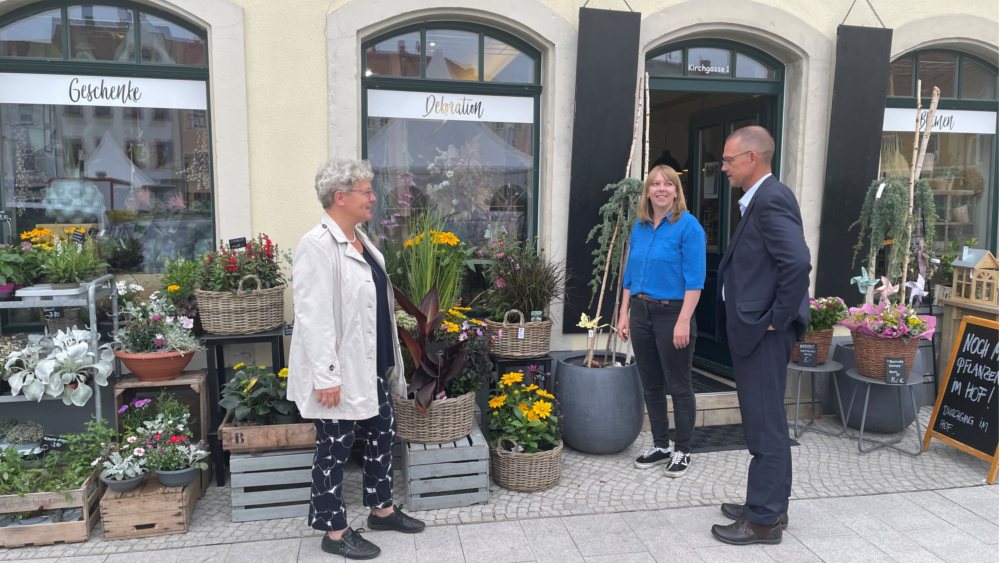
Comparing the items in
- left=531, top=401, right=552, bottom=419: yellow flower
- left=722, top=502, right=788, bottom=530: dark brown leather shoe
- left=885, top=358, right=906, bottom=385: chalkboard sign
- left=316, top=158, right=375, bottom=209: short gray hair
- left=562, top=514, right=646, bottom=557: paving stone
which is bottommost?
left=562, top=514, right=646, bottom=557: paving stone

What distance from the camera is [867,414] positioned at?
503 centimetres

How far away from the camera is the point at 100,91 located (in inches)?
178

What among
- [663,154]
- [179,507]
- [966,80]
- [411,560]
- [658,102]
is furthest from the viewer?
[658,102]

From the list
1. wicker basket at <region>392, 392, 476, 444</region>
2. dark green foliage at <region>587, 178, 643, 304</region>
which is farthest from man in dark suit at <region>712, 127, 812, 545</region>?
wicker basket at <region>392, 392, 476, 444</region>

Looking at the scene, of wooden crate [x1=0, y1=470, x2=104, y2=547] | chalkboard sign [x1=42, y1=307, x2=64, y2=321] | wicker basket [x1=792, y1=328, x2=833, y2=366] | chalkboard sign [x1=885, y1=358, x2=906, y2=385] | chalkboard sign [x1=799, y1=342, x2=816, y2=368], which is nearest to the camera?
wooden crate [x1=0, y1=470, x2=104, y2=547]

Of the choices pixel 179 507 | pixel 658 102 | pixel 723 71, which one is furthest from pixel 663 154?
pixel 179 507

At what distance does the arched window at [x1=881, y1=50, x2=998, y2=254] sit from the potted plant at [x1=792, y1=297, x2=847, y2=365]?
5.06ft

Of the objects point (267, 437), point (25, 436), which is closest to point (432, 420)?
point (267, 437)

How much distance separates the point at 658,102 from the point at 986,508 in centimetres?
518

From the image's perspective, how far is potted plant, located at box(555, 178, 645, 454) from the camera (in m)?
4.48

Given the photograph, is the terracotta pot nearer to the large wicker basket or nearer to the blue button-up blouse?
the large wicker basket

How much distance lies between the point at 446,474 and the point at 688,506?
1372 millimetres

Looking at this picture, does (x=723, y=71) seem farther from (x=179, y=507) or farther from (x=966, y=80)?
(x=179, y=507)

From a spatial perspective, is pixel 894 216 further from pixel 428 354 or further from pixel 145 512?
pixel 145 512
